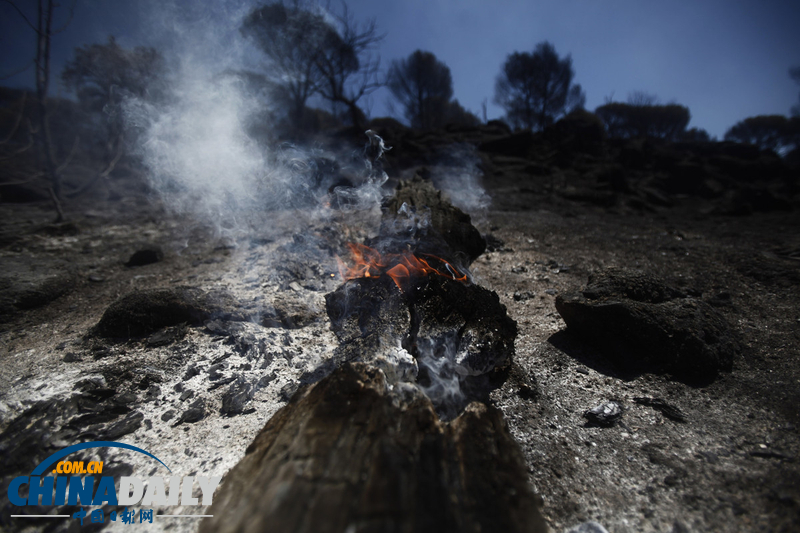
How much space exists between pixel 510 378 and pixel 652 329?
1398mm

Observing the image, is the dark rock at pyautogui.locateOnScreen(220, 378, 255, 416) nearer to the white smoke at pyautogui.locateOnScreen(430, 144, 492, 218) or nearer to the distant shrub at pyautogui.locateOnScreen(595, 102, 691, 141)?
the white smoke at pyautogui.locateOnScreen(430, 144, 492, 218)

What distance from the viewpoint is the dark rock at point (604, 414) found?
2354 mm

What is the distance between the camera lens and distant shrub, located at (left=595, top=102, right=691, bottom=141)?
2866 centimetres

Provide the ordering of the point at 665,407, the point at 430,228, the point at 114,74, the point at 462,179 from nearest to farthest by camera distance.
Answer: the point at 665,407
the point at 430,228
the point at 114,74
the point at 462,179

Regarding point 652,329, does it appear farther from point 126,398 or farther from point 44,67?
point 44,67

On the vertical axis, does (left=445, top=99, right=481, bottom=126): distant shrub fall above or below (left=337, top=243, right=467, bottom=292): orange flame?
above

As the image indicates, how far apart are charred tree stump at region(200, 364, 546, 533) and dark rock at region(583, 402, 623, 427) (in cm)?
100

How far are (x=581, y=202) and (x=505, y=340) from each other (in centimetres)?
1141

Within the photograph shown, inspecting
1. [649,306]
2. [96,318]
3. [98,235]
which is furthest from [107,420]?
[98,235]

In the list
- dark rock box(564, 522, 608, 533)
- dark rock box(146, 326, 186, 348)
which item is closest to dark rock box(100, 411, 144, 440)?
dark rock box(146, 326, 186, 348)

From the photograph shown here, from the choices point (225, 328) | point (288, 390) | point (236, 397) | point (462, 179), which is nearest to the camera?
point (236, 397)

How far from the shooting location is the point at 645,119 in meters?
28.7

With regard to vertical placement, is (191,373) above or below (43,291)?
below

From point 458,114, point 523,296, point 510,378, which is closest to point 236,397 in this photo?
point 510,378
